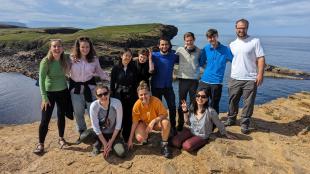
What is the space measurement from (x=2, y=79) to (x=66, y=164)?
2031 inches

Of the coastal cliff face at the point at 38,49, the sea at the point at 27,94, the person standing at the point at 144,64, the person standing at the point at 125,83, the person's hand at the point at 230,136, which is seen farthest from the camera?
the coastal cliff face at the point at 38,49

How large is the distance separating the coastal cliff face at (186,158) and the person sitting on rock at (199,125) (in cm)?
25

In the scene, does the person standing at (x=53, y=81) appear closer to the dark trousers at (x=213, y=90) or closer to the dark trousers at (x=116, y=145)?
the dark trousers at (x=116, y=145)

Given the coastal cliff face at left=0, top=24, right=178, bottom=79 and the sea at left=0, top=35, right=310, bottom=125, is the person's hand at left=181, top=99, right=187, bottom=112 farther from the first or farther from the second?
the coastal cliff face at left=0, top=24, right=178, bottom=79

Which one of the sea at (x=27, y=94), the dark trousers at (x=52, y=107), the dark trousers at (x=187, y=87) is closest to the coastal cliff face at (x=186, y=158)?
the dark trousers at (x=52, y=107)

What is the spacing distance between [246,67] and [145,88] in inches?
139

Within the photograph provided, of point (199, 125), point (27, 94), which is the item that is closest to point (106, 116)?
point (199, 125)

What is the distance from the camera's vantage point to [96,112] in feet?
31.0

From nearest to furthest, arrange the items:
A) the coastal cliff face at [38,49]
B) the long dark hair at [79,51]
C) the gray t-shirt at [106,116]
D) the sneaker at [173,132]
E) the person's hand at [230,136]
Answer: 1. the gray t-shirt at [106,116]
2. the long dark hair at [79,51]
3. the person's hand at [230,136]
4. the sneaker at [173,132]
5. the coastal cliff face at [38,49]

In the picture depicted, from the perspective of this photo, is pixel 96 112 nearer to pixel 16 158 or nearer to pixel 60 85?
pixel 60 85

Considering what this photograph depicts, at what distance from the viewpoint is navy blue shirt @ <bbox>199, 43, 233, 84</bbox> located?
10680mm

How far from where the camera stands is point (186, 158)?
9562mm

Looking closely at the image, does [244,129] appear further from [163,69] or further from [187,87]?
[163,69]

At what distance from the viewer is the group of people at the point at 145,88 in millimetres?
9547
